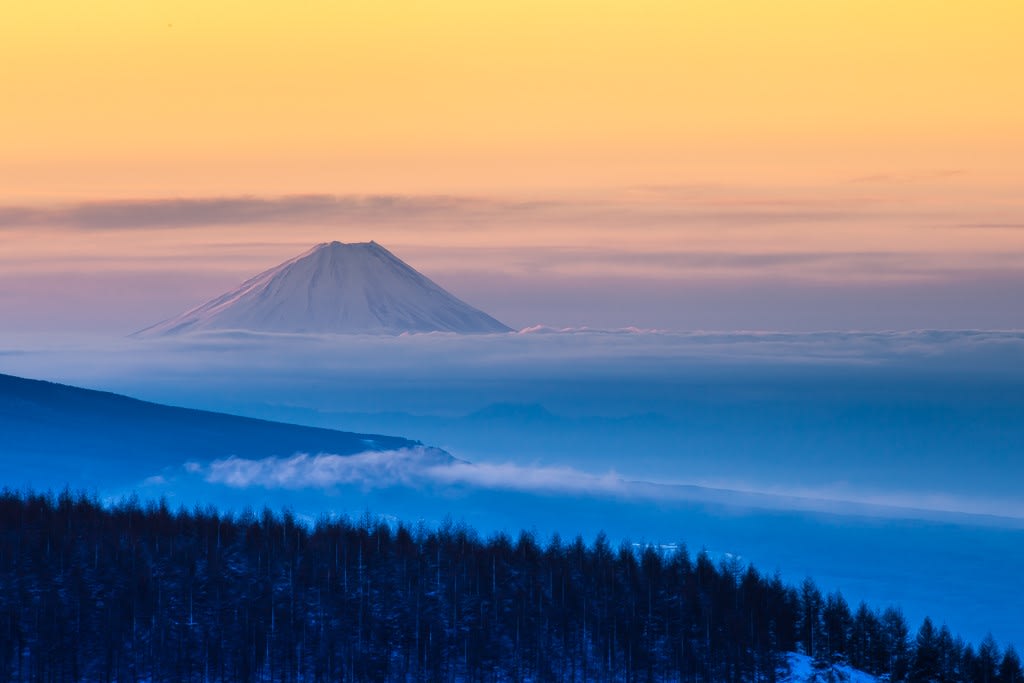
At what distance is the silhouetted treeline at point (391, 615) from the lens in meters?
152

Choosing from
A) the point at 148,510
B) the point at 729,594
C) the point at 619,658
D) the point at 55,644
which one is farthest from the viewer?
the point at 148,510

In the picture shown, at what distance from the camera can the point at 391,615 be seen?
162500mm

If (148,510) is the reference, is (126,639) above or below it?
below

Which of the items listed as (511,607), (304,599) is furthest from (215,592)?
(511,607)

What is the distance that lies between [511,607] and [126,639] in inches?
→ 1478

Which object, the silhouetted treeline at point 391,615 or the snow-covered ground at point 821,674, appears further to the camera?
the snow-covered ground at point 821,674

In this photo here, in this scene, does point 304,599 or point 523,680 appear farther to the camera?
point 304,599

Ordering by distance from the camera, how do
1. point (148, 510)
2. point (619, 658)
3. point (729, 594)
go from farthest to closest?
point (148, 510), point (729, 594), point (619, 658)

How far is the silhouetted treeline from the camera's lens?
500 ft

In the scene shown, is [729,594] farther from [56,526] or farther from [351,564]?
[56,526]

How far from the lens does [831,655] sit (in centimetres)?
16250

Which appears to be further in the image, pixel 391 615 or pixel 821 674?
Result: pixel 391 615

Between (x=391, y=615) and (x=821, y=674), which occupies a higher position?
(x=391, y=615)

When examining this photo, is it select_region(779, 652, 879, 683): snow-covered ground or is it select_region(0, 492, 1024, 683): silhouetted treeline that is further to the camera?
select_region(779, 652, 879, 683): snow-covered ground
